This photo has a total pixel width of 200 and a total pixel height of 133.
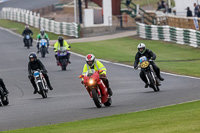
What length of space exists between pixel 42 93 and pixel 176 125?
932cm

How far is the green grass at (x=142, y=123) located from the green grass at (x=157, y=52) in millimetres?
11619

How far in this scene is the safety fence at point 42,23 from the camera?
5106cm

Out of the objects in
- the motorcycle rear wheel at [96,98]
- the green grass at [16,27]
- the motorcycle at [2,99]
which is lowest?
the green grass at [16,27]

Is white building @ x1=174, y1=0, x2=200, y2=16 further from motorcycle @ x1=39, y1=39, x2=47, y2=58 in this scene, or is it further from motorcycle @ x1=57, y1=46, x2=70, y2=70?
motorcycle @ x1=57, y1=46, x2=70, y2=70

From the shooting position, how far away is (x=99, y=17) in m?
54.7

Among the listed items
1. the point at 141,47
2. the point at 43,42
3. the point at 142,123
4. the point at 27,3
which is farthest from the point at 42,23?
the point at 142,123

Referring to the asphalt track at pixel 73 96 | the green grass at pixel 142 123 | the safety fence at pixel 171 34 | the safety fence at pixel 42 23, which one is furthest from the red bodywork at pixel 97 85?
the safety fence at pixel 42 23

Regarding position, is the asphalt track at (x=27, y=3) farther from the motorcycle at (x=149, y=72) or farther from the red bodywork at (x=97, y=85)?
the red bodywork at (x=97, y=85)

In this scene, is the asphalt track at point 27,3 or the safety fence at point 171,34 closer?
the safety fence at point 171,34

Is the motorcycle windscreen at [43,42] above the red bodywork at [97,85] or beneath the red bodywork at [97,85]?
beneath

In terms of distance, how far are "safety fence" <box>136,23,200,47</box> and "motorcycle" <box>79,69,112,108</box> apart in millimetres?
21909

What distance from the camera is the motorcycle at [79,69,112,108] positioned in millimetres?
15477

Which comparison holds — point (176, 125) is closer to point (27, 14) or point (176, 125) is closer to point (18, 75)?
point (18, 75)

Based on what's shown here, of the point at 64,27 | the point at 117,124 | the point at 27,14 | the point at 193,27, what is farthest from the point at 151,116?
the point at 27,14
